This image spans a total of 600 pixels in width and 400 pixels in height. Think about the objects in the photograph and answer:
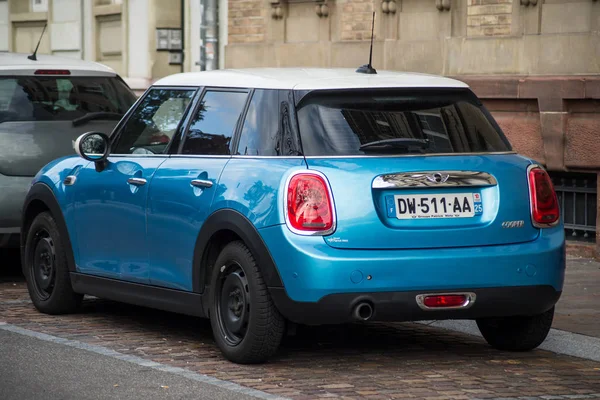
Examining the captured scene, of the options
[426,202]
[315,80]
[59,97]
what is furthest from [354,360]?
[59,97]

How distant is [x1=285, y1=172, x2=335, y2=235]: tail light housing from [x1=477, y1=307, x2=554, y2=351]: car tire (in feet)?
5.13

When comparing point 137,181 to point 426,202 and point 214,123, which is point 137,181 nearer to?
point 214,123

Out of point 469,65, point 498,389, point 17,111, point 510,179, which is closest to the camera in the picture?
point 498,389

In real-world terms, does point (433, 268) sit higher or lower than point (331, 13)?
lower

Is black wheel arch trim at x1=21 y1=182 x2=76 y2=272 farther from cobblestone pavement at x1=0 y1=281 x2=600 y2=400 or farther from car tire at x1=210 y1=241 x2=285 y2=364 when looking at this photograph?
car tire at x1=210 y1=241 x2=285 y2=364

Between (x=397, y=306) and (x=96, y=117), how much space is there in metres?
4.98

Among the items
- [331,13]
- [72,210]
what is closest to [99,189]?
[72,210]

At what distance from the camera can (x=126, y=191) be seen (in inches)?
343

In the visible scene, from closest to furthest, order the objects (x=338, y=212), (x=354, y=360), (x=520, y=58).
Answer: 1. (x=338, y=212)
2. (x=354, y=360)
3. (x=520, y=58)

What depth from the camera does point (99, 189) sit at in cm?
902

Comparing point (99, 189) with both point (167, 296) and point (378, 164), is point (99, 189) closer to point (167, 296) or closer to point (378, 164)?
point (167, 296)

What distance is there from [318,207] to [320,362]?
41.6 inches

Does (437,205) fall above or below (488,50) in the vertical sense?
below

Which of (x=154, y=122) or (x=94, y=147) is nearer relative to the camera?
(x=154, y=122)
